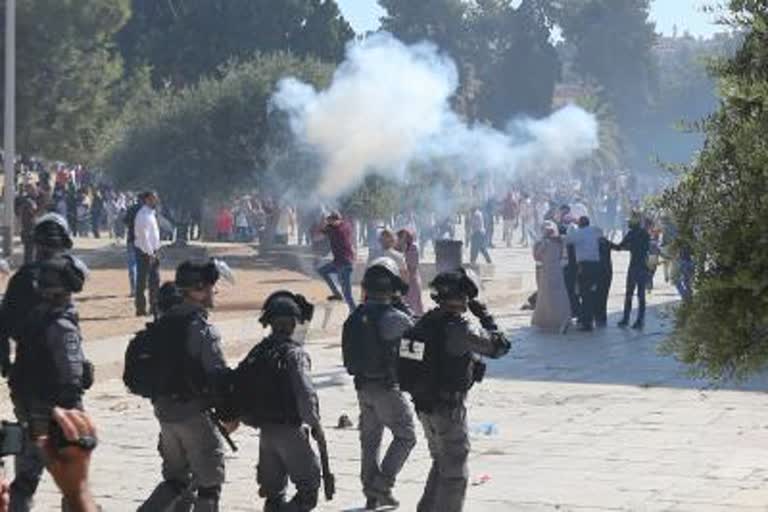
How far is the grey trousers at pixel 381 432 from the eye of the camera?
1099 centimetres

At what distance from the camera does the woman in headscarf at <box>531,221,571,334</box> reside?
2352 cm

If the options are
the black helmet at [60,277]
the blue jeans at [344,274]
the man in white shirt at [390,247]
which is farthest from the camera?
the blue jeans at [344,274]

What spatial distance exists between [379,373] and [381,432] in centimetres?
55

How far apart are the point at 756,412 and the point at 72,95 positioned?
95.6ft

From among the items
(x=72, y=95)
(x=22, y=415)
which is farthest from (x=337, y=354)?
(x=72, y=95)

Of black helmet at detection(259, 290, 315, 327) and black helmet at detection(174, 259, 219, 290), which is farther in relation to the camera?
black helmet at detection(174, 259, 219, 290)

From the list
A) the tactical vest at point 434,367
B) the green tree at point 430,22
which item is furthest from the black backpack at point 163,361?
the green tree at point 430,22

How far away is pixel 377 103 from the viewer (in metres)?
35.8

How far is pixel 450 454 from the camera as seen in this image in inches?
390

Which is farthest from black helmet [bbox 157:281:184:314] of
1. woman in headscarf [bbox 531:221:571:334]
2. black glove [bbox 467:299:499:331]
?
woman in headscarf [bbox 531:221:571:334]

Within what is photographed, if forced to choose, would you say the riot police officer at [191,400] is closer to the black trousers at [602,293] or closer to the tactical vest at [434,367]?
the tactical vest at [434,367]

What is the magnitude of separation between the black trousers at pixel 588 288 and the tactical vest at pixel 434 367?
1382 centimetres

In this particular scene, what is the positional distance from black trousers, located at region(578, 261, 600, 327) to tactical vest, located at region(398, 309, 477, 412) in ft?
45.3

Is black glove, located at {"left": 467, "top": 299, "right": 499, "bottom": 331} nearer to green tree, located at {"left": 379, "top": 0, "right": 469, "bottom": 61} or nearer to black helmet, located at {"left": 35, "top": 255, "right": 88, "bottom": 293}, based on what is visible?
A: black helmet, located at {"left": 35, "top": 255, "right": 88, "bottom": 293}
